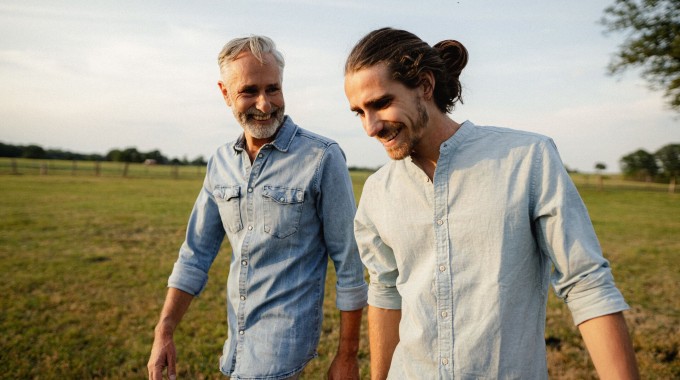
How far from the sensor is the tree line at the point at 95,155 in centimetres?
8569

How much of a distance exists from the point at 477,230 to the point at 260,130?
55.3 inches

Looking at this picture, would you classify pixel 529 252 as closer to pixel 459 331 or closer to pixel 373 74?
pixel 459 331

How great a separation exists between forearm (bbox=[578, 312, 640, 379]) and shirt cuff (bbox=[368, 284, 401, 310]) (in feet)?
2.73

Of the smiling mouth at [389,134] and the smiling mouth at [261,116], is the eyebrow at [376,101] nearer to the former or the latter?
the smiling mouth at [389,134]

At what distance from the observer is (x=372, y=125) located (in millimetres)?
1782

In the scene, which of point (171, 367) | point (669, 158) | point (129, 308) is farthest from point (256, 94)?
point (669, 158)

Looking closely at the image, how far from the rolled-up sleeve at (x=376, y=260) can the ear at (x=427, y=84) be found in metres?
0.48

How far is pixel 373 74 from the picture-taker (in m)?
1.77

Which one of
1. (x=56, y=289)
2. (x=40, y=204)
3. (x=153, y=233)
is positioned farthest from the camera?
(x=40, y=204)

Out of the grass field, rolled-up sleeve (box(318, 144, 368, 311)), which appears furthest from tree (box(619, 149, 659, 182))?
rolled-up sleeve (box(318, 144, 368, 311))

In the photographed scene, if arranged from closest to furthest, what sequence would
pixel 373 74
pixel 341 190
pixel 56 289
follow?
pixel 373 74 → pixel 341 190 → pixel 56 289

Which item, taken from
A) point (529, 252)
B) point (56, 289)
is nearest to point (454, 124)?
point (529, 252)

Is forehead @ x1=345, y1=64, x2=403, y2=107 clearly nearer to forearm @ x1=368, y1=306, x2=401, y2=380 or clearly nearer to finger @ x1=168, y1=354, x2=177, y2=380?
forearm @ x1=368, y1=306, x2=401, y2=380

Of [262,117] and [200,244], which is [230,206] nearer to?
[200,244]
